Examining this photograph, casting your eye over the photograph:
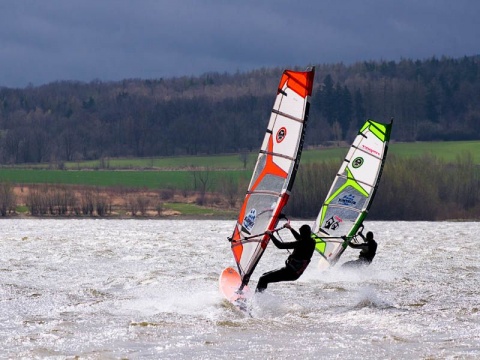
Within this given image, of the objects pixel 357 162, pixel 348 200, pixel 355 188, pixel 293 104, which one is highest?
pixel 293 104

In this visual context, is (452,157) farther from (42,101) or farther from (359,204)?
(42,101)

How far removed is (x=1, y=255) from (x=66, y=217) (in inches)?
Result: 1573

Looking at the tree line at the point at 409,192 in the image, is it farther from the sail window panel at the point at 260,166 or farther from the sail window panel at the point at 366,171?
the sail window panel at the point at 260,166

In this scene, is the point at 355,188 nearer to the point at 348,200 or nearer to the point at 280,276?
the point at 348,200

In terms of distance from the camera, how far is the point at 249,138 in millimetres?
117938

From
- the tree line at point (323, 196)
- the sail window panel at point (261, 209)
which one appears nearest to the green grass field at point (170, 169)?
the tree line at point (323, 196)

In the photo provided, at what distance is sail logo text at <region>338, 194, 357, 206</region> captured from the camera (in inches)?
782

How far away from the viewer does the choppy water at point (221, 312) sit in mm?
11016

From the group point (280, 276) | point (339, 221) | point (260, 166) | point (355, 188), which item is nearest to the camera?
point (280, 276)

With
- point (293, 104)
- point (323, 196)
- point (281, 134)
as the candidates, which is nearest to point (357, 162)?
point (281, 134)

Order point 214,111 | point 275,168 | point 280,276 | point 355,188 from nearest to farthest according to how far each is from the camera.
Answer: point 280,276, point 275,168, point 355,188, point 214,111

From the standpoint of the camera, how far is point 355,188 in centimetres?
2006

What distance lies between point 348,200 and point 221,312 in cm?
711

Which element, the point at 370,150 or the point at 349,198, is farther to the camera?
the point at 370,150
